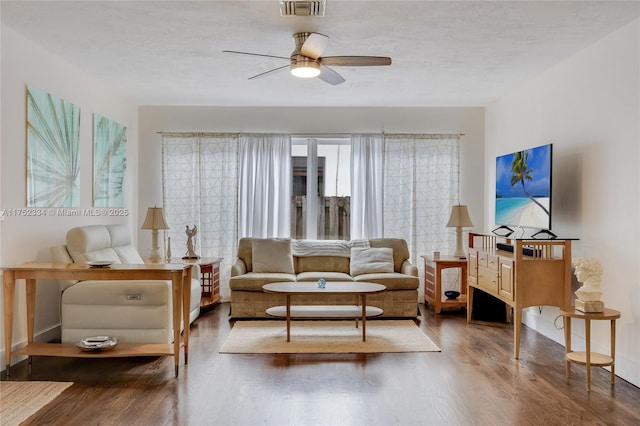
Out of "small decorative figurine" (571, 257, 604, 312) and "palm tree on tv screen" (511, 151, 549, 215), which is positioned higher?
"palm tree on tv screen" (511, 151, 549, 215)

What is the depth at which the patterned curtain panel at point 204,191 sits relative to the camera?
6719 mm

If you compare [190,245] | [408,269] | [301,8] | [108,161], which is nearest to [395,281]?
[408,269]

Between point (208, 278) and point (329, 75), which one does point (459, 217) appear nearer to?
point (329, 75)

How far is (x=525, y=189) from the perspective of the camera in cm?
486

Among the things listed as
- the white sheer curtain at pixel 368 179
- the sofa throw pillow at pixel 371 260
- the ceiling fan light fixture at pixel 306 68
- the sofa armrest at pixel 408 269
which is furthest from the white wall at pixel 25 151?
the sofa armrest at pixel 408 269

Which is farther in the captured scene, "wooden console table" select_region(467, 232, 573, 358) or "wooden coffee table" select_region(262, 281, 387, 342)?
"wooden coffee table" select_region(262, 281, 387, 342)

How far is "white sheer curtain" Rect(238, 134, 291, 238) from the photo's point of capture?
6.71m

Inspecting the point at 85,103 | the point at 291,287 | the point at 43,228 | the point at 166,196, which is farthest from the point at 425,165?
the point at 43,228

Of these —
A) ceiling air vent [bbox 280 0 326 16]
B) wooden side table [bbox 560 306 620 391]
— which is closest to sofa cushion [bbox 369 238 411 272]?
wooden side table [bbox 560 306 620 391]

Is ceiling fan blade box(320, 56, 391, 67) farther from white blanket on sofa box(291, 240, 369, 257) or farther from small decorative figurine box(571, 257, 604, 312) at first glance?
→ white blanket on sofa box(291, 240, 369, 257)

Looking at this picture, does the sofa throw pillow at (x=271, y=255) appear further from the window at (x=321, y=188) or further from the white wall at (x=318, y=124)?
the white wall at (x=318, y=124)

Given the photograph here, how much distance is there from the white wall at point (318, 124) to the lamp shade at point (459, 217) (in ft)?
1.91

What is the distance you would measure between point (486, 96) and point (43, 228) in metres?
4.76

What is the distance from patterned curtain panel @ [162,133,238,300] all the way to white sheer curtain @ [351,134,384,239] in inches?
58.7
